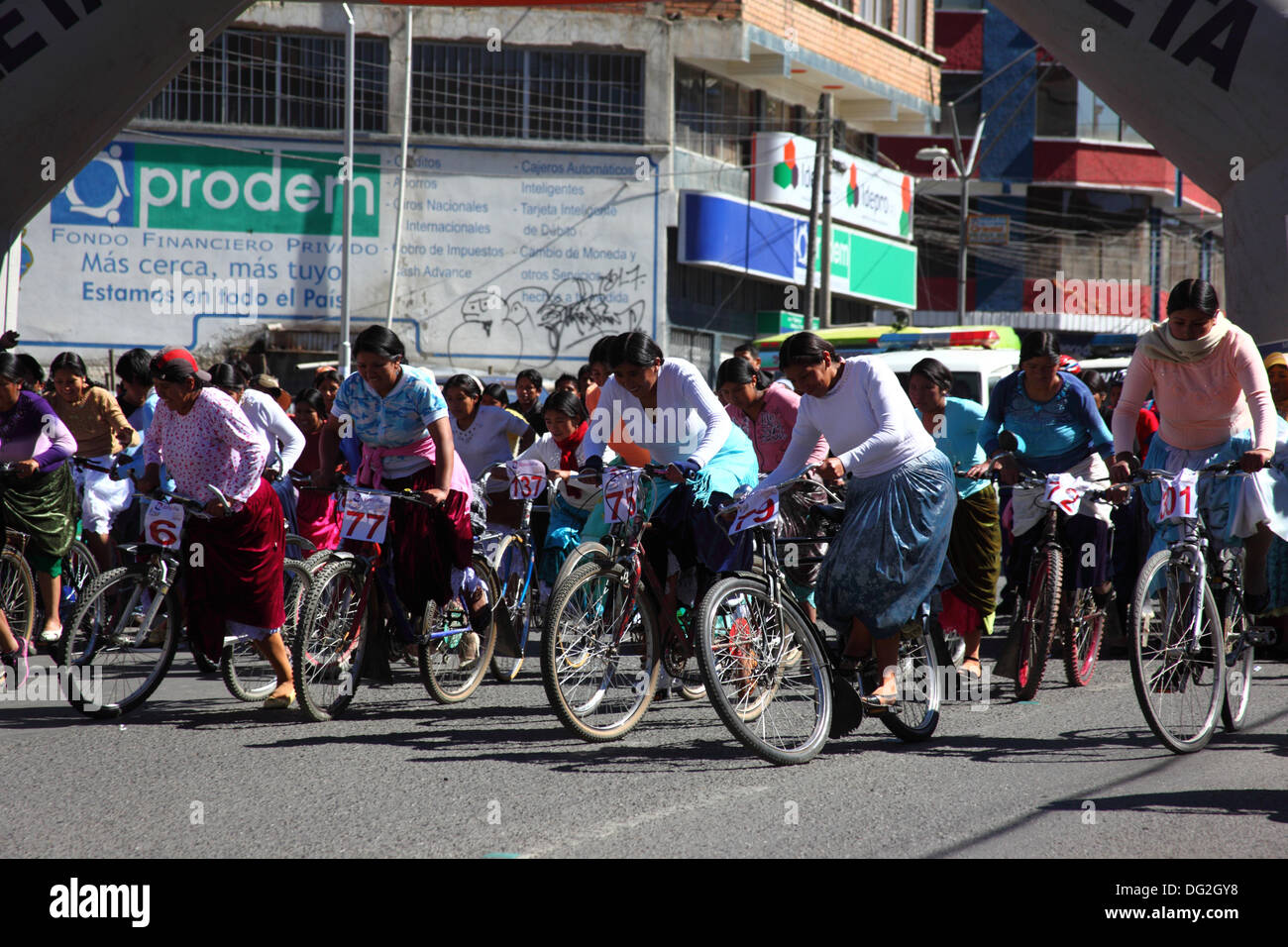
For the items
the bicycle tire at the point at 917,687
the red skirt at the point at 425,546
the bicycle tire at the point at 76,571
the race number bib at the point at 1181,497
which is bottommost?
the bicycle tire at the point at 917,687

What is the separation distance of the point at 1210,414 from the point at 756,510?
2.26 m

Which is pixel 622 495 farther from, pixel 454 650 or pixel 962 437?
pixel 962 437

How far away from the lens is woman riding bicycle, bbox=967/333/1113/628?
7781mm

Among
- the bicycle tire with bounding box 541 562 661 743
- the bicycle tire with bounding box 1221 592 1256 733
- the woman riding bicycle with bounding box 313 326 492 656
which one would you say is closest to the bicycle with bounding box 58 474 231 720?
the woman riding bicycle with bounding box 313 326 492 656

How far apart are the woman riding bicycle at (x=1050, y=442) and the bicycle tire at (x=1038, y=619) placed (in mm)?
227

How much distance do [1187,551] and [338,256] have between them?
75.7 feet

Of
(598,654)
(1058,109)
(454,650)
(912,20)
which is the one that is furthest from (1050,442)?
(1058,109)

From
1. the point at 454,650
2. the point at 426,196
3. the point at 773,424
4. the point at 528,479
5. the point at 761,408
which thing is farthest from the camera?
the point at 426,196

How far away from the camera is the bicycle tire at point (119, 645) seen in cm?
684

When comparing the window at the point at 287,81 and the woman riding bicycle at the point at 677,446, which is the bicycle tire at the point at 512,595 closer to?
the woman riding bicycle at the point at 677,446

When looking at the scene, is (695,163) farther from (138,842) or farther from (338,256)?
(138,842)

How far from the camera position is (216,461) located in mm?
7047

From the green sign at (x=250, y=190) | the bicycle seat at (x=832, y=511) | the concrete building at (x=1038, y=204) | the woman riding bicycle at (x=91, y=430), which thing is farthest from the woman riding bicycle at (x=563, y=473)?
the concrete building at (x=1038, y=204)

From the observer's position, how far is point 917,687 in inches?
256
